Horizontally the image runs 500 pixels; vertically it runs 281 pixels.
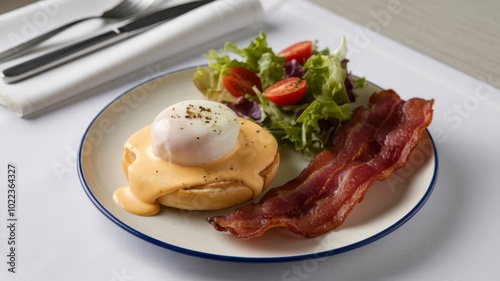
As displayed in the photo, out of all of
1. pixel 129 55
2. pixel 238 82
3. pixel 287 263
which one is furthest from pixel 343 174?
pixel 129 55

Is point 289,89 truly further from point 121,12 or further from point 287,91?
point 121,12

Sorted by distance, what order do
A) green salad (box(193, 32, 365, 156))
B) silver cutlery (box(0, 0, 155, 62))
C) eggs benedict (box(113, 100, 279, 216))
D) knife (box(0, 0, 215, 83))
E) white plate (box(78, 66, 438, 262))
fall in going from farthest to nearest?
silver cutlery (box(0, 0, 155, 62))
knife (box(0, 0, 215, 83))
green salad (box(193, 32, 365, 156))
eggs benedict (box(113, 100, 279, 216))
white plate (box(78, 66, 438, 262))

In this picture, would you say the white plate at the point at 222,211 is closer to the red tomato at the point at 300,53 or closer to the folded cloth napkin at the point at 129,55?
the folded cloth napkin at the point at 129,55

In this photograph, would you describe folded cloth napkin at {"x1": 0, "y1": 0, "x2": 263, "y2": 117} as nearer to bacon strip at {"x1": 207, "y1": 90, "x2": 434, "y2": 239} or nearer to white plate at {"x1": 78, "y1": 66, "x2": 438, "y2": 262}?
white plate at {"x1": 78, "y1": 66, "x2": 438, "y2": 262}

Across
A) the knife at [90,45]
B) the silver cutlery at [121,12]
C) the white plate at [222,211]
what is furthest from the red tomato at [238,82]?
the silver cutlery at [121,12]

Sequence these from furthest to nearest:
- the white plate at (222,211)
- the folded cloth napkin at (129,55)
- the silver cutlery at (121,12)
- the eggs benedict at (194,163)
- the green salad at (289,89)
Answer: the silver cutlery at (121,12)
the folded cloth napkin at (129,55)
the green salad at (289,89)
the eggs benedict at (194,163)
the white plate at (222,211)

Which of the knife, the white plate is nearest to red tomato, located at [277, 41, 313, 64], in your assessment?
the white plate
